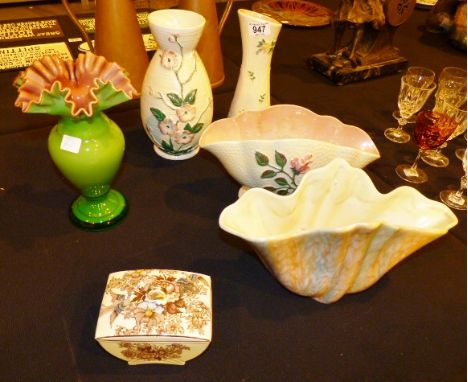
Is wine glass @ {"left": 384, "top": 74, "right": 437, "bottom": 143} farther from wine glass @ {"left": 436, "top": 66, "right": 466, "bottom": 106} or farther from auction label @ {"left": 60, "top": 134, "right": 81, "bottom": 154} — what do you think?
auction label @ {"left": 60, "top": 134, "right": 81, "bottom": 154}

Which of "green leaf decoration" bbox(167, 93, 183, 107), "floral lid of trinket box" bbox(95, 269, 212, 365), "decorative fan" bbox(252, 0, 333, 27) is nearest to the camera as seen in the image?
"floral lid of trinket box" bbox(95, 269, 212, 365)

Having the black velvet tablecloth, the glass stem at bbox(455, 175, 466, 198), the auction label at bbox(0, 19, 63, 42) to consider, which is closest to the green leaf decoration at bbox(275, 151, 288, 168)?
the black velvet tablecloth

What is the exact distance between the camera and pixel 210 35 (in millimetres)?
836

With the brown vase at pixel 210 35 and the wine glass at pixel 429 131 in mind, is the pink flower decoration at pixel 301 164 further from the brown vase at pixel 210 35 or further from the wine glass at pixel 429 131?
the brown vase at pixel 210 35

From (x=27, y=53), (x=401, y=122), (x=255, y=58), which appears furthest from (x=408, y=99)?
(x=27, y=53)

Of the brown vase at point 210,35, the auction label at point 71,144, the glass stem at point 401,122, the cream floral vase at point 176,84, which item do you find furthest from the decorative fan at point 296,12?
the auction label at point 71,144

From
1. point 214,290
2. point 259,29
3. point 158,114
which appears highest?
point 259,29

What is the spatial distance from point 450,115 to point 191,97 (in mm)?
449

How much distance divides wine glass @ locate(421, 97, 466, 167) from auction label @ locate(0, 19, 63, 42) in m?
0.88

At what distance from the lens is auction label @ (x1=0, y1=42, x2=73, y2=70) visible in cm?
94

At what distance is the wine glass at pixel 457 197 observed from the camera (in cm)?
71

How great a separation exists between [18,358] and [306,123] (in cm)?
50

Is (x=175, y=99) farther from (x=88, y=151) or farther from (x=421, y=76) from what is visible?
(x=421, y=76)

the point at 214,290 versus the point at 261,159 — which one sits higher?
the point at 261,159
